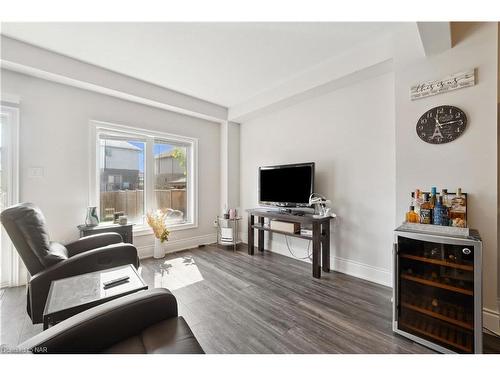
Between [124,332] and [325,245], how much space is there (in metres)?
2.33

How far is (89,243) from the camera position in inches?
85.4

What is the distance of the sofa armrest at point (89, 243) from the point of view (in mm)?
2086

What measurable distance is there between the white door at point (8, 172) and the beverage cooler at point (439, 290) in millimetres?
3806

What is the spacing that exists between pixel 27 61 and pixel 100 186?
5.08 ft

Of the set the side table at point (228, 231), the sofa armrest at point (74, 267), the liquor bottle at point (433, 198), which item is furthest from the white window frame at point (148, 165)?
the liquor bottle at point (433, 198)

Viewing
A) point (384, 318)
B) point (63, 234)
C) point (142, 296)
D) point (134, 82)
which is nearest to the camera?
point (142, 296)

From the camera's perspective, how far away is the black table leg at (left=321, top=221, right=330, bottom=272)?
270 centimetres

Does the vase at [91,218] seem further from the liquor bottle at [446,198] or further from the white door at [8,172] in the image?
the liquor bottle at [446,198]

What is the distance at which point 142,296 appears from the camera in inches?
41.8
